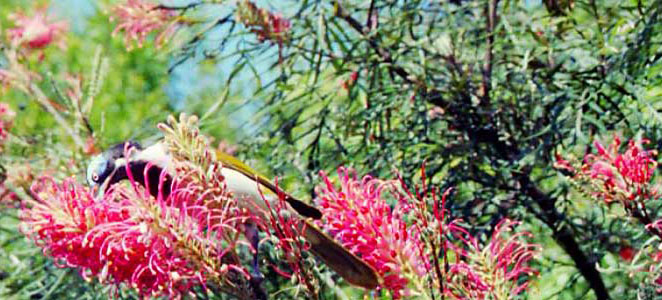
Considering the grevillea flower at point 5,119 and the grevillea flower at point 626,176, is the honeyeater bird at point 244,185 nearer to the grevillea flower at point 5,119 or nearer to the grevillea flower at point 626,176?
the grevillea flower at point 626,176

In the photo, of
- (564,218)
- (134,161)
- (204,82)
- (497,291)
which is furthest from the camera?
(204,82)

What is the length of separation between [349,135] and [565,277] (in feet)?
1.95

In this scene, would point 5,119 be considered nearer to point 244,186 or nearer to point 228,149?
point 228,149

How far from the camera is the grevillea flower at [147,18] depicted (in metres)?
2.31

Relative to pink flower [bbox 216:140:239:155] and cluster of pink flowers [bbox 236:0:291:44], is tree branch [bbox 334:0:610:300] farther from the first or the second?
pink flower [bbox 216:140:239:155]

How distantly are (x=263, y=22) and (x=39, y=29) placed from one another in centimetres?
139

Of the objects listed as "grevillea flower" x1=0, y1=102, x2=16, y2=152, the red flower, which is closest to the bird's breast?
the red flower

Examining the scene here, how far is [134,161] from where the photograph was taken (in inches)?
66.2

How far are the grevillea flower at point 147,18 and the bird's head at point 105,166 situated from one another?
0.70 metres

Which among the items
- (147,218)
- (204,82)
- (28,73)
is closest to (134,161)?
(147,218)

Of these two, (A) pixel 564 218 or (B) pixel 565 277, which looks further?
(B) pixel 565 277

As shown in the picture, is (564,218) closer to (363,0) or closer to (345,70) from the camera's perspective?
(345,70)

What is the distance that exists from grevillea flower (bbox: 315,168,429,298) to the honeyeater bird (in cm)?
2

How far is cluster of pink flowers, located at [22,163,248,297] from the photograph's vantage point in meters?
1.10
